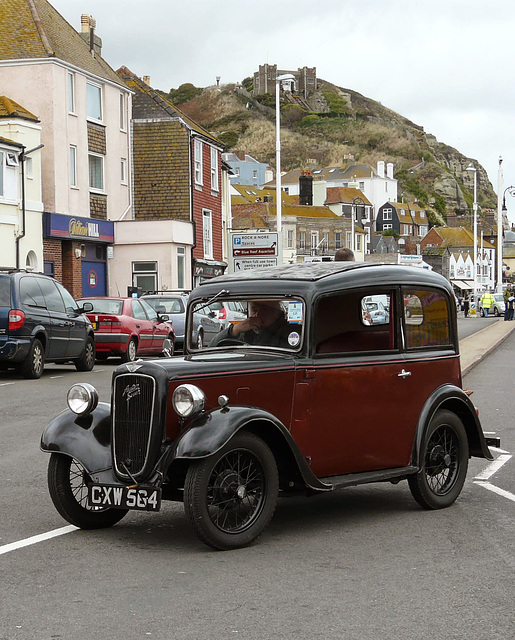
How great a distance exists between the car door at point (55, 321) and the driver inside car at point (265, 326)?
1320 cm

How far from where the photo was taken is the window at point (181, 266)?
150 ft

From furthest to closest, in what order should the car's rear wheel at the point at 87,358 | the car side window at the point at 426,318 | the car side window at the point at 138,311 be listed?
1. the car side window at the point at 138,311
2. the car's rear wheel at the point at 87,358
3. the car side window at the point at 426,318

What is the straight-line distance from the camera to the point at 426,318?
27.2ft

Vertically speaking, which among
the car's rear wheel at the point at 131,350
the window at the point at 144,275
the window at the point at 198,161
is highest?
the window at the point at 198,161

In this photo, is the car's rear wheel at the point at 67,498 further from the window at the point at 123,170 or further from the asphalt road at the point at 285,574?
the window at the point at 123,170

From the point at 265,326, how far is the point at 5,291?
1270 centimetres

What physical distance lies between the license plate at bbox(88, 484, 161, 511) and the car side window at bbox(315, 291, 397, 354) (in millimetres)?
1600

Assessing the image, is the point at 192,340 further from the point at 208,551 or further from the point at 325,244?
the point at 325,244

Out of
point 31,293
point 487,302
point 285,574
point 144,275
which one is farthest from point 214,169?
point 285,574

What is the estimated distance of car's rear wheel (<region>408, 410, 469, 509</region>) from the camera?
25.8 ft

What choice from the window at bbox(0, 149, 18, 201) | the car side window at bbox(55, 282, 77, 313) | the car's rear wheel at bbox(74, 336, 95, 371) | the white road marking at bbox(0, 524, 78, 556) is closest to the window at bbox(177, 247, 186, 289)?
the window at bbox(0, 149, 18, 201)

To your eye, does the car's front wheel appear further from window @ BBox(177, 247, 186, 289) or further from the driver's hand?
window @ BBox(177, 247, 186, 289)

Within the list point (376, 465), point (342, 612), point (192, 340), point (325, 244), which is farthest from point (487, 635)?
point (325, 244)

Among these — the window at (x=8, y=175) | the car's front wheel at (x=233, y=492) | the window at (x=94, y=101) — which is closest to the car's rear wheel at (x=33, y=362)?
the car's front wheel at (x=233, y=492)
